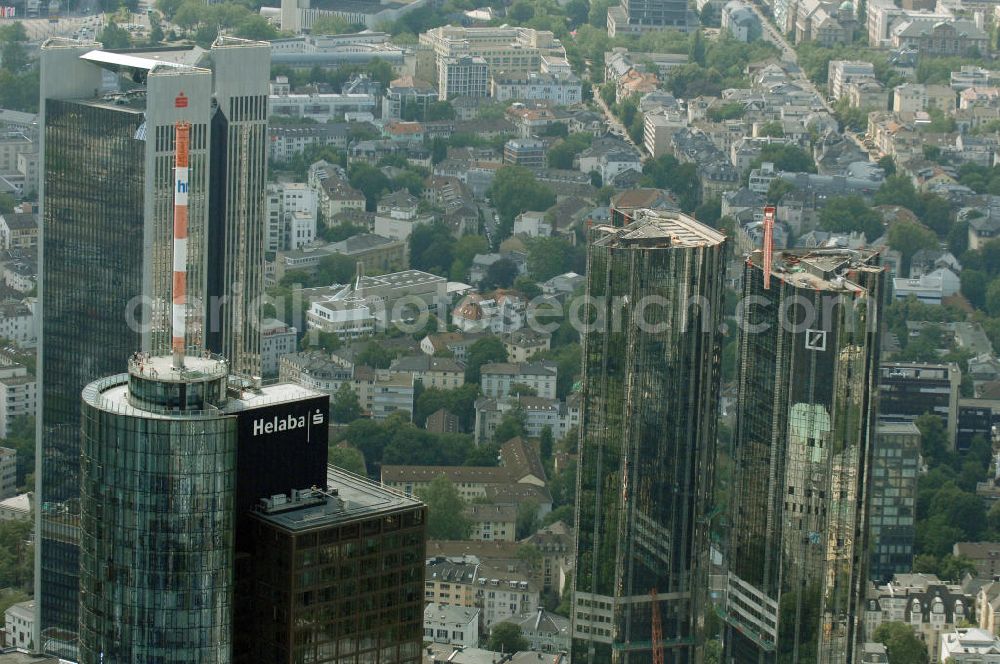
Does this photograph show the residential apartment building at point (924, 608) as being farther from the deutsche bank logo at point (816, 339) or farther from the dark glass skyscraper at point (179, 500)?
the dark glass skyscraper at point (179, 500)

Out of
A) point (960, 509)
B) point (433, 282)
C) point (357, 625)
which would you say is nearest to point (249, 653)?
point (357, 625)

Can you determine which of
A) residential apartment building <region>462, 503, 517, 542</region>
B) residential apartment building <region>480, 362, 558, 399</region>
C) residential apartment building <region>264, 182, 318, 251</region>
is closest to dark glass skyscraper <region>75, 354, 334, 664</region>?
residential apartment building <region>462, 503, 517, 542</region>

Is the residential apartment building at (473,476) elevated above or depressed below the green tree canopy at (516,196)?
below

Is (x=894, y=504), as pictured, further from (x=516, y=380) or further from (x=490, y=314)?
(x=490, y=314)

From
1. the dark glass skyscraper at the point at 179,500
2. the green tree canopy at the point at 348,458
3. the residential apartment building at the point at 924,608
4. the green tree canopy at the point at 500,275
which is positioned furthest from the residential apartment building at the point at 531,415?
the dark glass skyscraper at the point at 179,500

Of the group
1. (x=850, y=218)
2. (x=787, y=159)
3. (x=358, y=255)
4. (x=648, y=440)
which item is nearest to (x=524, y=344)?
(x=358, y=255)

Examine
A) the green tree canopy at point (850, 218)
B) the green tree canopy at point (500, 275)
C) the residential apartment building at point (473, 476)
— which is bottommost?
the residential apartment building at point (473, 476)

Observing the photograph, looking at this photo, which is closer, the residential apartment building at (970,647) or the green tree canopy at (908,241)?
the residential apartment building at (970,647)

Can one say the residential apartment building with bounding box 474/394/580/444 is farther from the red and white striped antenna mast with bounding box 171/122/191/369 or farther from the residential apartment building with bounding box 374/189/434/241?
the red and white striped antenna mast with bounding box 171/122/191/369
